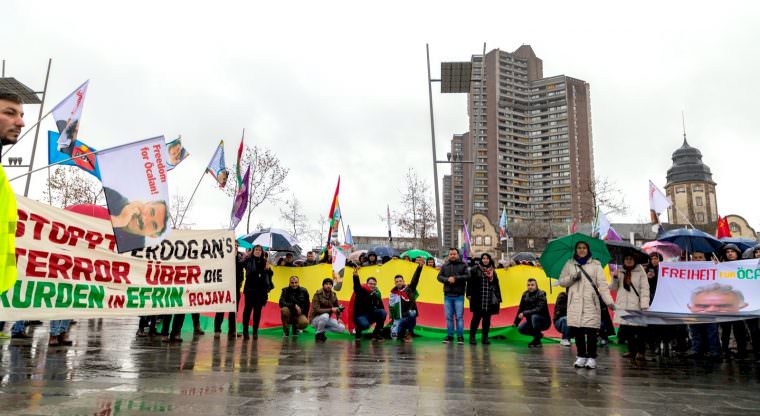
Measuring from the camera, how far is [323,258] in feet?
48.9

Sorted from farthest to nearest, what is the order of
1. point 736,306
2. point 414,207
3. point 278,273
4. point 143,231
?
point 414,207 < point 278,273 < point 736,306 < point 143,231

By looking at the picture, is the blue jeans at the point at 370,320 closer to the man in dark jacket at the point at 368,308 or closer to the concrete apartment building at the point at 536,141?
the man in dark jacket at the point at 368,308

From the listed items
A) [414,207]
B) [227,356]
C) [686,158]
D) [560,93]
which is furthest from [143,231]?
[560,93]

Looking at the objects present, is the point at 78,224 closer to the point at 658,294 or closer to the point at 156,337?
the point at 156,337

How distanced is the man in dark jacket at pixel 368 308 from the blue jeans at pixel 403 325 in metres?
0.29

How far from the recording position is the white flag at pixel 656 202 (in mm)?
13719

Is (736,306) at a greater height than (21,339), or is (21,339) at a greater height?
(736,306)

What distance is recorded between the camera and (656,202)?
45.8 ft

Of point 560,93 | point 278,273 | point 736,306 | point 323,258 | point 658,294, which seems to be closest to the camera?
point 736,306

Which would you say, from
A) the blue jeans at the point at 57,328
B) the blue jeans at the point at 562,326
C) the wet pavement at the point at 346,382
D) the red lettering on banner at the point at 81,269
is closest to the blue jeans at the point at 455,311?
the wet pavement at the point at 346,382

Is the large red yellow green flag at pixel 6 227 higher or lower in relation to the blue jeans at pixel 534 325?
higher

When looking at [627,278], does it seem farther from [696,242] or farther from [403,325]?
[403,325]

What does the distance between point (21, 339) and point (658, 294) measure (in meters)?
11.7

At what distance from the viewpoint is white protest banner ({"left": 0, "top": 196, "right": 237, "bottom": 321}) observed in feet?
23.8
